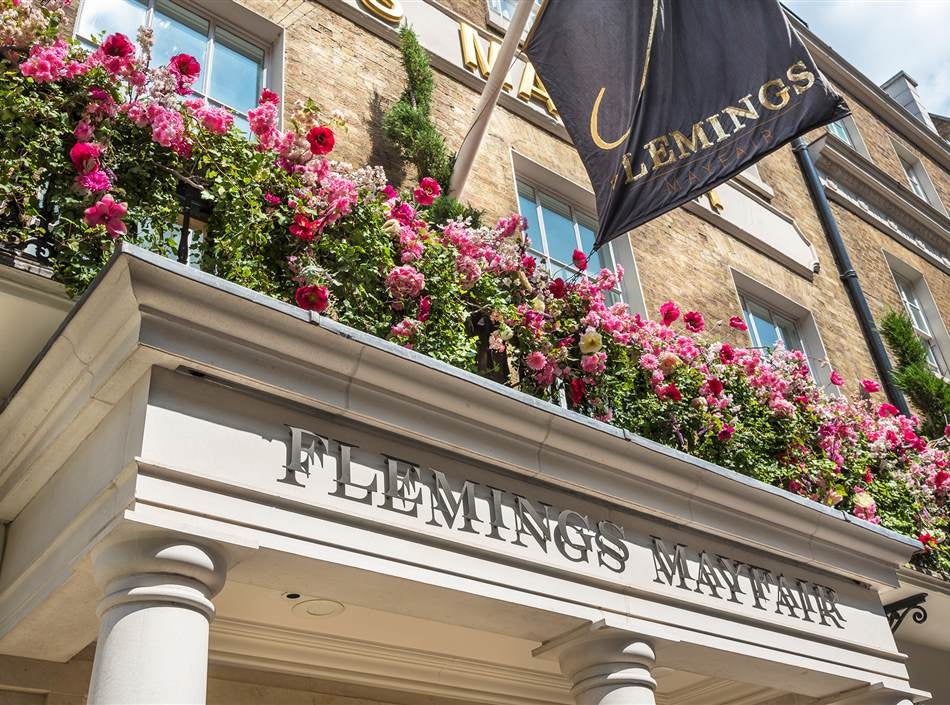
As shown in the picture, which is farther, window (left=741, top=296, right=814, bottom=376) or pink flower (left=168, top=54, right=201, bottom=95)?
window (left=741, top=296, right=814, bottom=376)

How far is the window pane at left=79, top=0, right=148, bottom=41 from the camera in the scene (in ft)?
25.4

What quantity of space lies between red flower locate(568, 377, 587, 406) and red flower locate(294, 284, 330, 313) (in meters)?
2.15

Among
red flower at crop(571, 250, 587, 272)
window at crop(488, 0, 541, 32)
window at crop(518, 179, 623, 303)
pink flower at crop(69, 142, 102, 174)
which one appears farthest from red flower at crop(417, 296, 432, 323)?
window at crop(488, 0, 541, 32)

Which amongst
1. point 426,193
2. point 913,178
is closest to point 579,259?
point 426,193

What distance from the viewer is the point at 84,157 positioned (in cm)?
505

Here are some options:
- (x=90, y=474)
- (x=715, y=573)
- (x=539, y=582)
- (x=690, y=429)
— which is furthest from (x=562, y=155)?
(x=90, y=474)

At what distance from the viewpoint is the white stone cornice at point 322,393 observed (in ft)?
14.0

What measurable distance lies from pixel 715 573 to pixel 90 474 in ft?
12.9

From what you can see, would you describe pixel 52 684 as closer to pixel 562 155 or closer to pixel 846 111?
pixel 846 111

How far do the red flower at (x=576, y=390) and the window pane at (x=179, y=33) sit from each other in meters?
4.11

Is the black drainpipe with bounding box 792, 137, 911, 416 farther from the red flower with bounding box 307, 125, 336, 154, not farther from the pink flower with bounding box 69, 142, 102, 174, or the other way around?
the pink flower with bounding box 69, 142, 102, 174

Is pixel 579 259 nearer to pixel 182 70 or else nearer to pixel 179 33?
pixel 182 70

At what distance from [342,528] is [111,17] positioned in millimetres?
5511

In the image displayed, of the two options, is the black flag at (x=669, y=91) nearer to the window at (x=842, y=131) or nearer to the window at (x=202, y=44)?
the window at (x=202, y=44)
